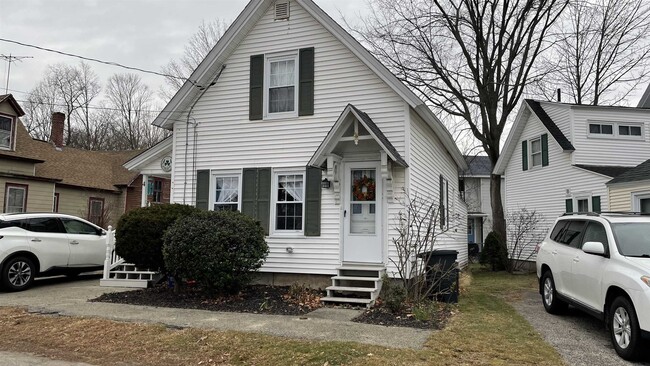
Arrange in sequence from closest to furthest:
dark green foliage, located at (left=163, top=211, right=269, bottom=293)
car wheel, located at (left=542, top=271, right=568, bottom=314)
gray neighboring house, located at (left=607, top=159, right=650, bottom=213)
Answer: car wheel, located at (left=542, top=271, right=568, bottom=314) → dark green foliage, located at (left=163, top=211, right=269, bottom=293) → gray neighboring house, located at (left=607, top=159, right=650, bottom=213)

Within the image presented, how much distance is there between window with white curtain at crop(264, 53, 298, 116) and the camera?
11.2 meters

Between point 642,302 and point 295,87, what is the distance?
8.25m

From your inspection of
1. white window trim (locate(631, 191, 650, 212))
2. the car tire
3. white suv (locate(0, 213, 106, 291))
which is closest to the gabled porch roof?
white suv (locate(0, 213, 106, 291))

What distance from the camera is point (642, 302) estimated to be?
539 cm

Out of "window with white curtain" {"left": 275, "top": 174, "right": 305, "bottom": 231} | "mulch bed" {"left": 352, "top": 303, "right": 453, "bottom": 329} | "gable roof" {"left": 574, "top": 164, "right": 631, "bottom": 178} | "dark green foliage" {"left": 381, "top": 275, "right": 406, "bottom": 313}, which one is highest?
"gable roof" {"left": 574, "top": 164, "right": 631, "bottom": 178}

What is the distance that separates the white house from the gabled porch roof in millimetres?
30

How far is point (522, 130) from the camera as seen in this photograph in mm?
21188

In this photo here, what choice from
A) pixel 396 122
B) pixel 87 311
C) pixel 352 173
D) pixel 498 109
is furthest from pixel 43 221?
pixel 498 109

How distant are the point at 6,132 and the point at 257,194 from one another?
14932mm

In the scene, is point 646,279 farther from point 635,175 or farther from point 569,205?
Answer: point 569,205

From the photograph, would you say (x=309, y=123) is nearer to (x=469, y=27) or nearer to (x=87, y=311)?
(x=87, y=311)

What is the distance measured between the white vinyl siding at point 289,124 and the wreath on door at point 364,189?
534mm

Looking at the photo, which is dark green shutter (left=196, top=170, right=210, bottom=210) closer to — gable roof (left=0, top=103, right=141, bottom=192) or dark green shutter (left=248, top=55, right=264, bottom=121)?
dark green shutter (left=248, top=55, right=264, bottom=121)

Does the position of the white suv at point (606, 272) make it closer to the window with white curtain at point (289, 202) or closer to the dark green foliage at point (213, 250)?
the window with white curtain at point (289, 202)
